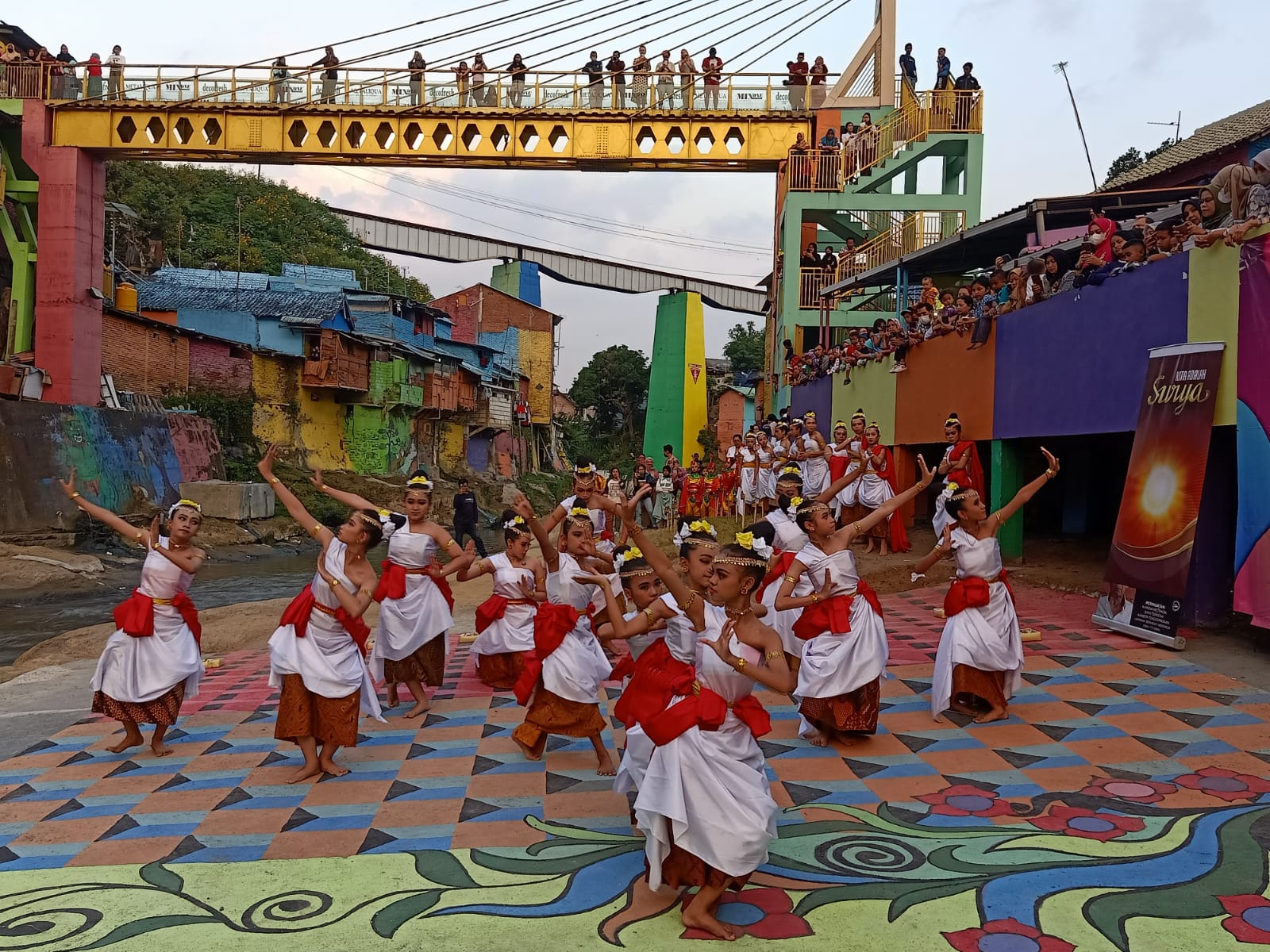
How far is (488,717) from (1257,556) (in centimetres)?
641

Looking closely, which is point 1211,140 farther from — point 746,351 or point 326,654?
point 746,351

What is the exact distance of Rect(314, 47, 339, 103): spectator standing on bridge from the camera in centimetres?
2214

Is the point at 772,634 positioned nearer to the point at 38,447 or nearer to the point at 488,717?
the point at 488,717

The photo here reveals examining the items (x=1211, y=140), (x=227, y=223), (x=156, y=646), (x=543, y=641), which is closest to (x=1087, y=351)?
(x=543, y=641)

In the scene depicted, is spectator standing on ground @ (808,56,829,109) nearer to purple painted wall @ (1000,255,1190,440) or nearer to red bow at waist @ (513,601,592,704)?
purple painted wall @ (1000,255,1190,440)

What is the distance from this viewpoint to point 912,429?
629 inches

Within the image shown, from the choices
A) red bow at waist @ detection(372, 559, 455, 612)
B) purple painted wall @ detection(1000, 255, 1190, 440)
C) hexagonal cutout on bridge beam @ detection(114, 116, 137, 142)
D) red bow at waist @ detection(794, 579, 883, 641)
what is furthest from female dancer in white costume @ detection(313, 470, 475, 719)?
hexagonal cutout on bridge beam @ detection(114, 116, 137, 142)

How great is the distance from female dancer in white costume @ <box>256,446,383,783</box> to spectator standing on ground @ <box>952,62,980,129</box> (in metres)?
19.6

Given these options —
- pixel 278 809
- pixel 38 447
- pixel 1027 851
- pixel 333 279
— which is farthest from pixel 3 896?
pixel 333 279

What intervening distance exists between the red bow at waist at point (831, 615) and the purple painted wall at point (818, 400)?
1351cm

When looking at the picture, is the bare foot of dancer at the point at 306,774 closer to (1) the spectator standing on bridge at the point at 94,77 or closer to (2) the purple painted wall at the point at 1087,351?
(2) the purple painted wall at the point at 1087,351

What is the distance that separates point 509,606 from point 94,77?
22.1 m

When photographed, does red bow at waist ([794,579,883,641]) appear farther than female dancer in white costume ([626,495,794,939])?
Yes

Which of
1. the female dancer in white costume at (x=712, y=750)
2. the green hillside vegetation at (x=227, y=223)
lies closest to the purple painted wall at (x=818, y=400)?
the female dancer in white costume at (x=712, y=750)
